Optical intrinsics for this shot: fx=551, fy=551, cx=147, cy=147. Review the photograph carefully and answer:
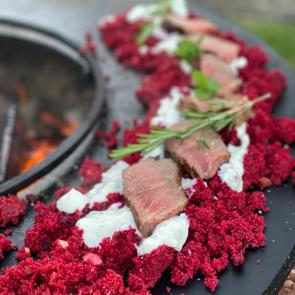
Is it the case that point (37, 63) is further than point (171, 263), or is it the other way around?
point (37, 63)

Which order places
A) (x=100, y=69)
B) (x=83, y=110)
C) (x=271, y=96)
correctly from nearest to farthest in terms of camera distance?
(x=271, y=96), (x=100, y=69), (x=83, y=110)

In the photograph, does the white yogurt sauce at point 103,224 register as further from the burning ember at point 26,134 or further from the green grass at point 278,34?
the green grass at point 278,34

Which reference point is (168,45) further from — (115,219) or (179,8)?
(115,219)

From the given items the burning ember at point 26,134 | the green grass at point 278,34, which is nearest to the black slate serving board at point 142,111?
the burning ember at point 26,134

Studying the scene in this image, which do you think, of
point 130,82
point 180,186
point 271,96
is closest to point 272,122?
point 271,96

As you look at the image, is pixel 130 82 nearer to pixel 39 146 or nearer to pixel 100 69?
pixel 100 69

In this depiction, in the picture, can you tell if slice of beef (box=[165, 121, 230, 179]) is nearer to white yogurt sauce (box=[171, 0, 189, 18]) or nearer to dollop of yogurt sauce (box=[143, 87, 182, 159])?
dollop of yogurt sauce (box=[143, 87, 182, 159])

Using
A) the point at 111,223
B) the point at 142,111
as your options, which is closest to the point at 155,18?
the point at 142,111

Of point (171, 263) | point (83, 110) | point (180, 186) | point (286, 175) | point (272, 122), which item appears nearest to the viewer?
point (171, 263)
